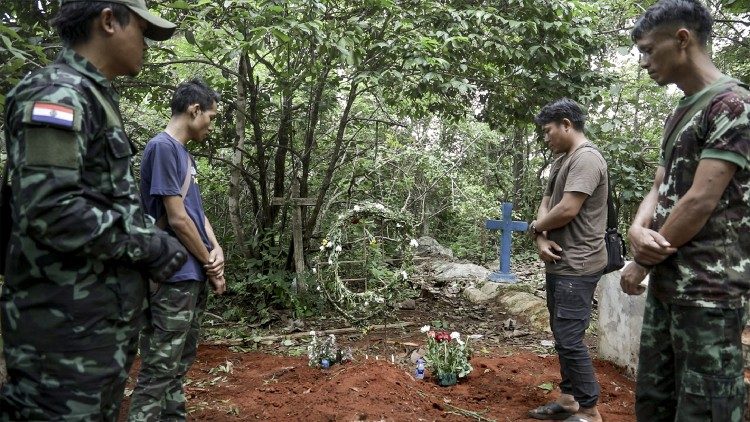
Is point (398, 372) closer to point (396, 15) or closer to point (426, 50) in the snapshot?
point (426, 50)

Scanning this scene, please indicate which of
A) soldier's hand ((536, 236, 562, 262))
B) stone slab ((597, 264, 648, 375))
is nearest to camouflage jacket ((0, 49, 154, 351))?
soldier's hand ((536, 236, 562, 262))

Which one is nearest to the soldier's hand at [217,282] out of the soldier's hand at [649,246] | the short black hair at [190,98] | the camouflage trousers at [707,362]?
the short black hair at [190,98]

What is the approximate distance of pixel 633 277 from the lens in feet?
6.64

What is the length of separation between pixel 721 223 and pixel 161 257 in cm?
180

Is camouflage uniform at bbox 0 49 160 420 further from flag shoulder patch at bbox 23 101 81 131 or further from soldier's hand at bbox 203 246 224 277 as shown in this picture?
soldier's hand at bbox 203 246 224 277

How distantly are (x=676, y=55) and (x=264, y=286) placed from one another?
4.79 metres

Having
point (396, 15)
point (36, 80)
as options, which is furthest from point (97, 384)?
point (396, 15)

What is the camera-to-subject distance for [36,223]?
1380 millimetres

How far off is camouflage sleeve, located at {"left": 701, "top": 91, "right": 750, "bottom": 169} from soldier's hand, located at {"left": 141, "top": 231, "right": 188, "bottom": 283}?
1.72m

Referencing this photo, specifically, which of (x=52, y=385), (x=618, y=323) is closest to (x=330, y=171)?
(x=618, y=323)

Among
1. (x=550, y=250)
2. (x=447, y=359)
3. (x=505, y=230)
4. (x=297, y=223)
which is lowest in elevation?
(x=447, y=359)

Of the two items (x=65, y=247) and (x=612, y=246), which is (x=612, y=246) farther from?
(x=65, y=247)

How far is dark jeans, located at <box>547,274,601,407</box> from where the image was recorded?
293 cm

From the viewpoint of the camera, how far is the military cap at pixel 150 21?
160cm
